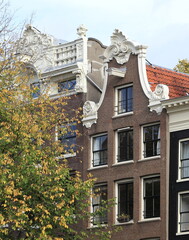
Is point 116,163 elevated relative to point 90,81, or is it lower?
lower

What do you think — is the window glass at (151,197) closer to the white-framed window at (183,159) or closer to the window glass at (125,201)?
the window glass at (125,201)

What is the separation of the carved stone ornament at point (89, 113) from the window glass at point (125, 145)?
7.72 ft

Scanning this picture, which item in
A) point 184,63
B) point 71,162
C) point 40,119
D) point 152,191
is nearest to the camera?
point 40,119

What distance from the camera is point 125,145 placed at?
55.7m

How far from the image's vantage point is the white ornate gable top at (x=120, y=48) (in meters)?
56.1

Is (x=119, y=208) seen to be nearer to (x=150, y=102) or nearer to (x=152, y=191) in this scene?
(x=152, y=191)

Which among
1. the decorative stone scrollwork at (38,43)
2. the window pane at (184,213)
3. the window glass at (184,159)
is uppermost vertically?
the decorative stone scrollwork at (38,43)

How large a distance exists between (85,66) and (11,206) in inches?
632

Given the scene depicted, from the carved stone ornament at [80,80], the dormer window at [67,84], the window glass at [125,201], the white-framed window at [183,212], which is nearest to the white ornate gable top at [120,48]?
the carved stone ornament at [80,80]

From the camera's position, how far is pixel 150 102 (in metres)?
54.1

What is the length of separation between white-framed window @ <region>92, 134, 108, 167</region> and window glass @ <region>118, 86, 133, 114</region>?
205 centimetres

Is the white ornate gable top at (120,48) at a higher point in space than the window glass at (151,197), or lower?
higher

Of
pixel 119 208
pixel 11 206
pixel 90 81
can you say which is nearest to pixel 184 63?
pixel 90 81

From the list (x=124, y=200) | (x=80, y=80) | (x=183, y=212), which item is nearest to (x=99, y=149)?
(x=124, y=200)
